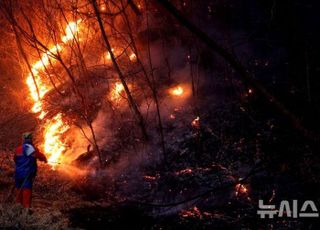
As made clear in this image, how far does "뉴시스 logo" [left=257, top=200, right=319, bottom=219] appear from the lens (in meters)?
8.16

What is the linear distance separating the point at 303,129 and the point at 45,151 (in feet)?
36.3

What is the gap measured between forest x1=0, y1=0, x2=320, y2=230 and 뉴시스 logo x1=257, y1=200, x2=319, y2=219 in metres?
0.04

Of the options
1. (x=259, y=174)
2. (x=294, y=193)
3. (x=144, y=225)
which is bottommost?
(x=144, y=225)

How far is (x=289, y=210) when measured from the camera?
8.38m

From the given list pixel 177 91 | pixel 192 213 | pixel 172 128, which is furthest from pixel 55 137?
pixel 192 213

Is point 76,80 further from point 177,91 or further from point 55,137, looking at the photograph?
point 177,91

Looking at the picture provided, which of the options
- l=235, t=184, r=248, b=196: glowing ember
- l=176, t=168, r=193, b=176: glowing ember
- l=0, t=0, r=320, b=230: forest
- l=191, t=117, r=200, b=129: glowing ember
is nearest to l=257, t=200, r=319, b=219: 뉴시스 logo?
l=0, t=0, r=320, b=230: forest

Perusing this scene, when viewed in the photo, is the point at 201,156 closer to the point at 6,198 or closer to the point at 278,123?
the point at 278,123

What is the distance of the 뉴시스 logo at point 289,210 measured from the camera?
8156 millimetres

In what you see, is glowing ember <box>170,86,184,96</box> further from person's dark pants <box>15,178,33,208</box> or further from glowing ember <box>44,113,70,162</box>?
person's dark pants <box>15,178,33,208</box>

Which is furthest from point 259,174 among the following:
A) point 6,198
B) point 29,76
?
point 29,76

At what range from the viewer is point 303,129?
4836 mm

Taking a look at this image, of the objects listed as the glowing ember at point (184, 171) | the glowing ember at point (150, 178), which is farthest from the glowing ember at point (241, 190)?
the glowing ember at point (150, 178)

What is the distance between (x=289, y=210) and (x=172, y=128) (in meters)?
5.57
